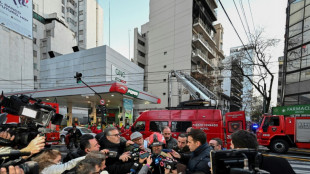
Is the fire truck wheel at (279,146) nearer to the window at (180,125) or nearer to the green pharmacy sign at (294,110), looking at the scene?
the green pharmacy sign at (294,110)

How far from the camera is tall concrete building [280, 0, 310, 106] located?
17562 millimetres

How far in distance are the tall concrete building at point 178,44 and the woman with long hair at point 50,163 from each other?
86.7ft

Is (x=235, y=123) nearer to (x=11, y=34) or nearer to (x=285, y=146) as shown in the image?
(x=285, y=146)

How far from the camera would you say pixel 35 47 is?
37125 millimetres

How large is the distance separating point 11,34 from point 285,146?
39.2 m

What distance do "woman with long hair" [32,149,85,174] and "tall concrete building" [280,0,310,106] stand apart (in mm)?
20669

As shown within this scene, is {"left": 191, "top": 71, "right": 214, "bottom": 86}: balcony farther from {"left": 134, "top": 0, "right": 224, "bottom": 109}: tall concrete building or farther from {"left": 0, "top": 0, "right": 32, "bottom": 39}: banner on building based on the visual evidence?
{"left": 0, "top": 0, "right": 32, "bottom": 39}: banner on building

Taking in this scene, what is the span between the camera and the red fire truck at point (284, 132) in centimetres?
930

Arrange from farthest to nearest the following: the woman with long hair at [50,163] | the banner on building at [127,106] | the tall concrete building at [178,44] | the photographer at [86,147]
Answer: the tall concrete building at [178,44] → the banner on building at [127,106] → the photographer at [86,147] → the woman with long hair at [50,163]

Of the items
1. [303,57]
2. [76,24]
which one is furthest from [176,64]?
[76,24]

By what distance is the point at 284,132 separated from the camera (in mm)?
9727

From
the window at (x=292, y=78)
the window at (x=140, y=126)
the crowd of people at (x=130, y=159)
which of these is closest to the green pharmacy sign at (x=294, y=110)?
the window at (x=292, y=78)

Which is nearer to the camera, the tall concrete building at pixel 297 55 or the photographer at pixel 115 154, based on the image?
the photographer at pixel 115 154

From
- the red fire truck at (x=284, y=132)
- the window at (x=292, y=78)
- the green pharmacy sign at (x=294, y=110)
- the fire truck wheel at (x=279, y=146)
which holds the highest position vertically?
the window at (x=292, y=78)
